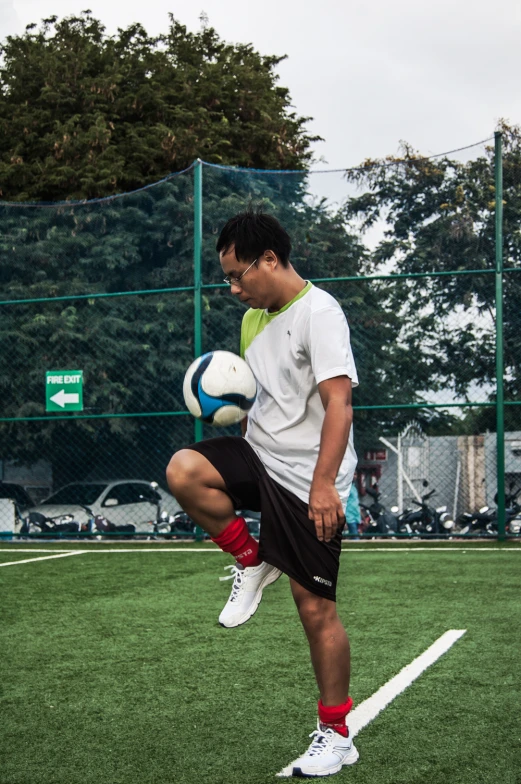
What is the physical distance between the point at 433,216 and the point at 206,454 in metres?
8.24

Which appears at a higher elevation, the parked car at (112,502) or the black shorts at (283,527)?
the black shorts at (283,527)

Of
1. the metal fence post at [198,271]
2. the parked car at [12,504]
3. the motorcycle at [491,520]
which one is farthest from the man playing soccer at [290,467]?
the parked car at [12,504]

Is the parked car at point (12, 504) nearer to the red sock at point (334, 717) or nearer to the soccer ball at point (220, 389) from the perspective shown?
the soccer ball at point (220, 389)

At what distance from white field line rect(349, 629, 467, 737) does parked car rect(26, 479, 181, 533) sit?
711 cm

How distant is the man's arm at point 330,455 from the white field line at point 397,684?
0.85 m

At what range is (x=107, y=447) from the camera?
472 inches

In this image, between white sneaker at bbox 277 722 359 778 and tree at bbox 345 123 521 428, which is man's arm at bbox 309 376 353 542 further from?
tree at bbox 345 123 521 428

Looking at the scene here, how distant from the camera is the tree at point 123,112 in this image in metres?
20.0

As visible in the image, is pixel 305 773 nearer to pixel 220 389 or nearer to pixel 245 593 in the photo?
pixel 245 593

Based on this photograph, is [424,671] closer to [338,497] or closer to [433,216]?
[338,497]

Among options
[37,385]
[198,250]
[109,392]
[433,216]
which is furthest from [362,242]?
[37,385]

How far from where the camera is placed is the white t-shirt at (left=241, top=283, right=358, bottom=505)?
297 cm

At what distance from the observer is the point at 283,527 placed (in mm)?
3031

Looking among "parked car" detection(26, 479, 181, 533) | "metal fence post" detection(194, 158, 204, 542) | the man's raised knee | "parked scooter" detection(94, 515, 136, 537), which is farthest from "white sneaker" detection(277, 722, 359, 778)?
"parked car" detection(26, 479, 181, 533)
